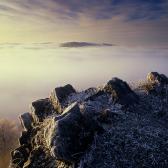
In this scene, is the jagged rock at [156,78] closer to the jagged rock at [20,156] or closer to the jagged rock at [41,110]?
the jagged rock at [41,110]

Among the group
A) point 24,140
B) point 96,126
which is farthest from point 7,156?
point 96,126

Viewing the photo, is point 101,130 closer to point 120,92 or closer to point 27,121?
point 120,92

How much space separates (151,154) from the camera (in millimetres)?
23500

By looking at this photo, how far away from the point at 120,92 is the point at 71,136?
27.2 feet

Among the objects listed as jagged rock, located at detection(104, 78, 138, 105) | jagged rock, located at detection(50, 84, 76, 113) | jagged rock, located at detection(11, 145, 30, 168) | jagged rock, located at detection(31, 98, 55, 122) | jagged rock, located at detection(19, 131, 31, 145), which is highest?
jagged rock, located at detection(104, 78, 138, 105)

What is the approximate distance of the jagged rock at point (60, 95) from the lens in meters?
32.1

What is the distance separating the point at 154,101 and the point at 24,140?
1233cm

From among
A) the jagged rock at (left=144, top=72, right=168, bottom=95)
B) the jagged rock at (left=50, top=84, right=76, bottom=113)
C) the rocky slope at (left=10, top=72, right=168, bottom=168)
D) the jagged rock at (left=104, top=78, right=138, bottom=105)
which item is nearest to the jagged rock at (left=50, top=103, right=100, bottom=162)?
the rocky slope at (left=10, top=72, right=168, bottom=168)

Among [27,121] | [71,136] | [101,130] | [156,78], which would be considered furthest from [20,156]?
[156,78]

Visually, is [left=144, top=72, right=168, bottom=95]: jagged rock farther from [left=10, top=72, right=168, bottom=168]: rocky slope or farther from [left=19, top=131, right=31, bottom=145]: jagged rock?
[left=19, top=131, right=31, bottom=145]: jagged rock

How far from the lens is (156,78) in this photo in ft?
115

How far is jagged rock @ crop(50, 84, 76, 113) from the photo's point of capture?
32.1m

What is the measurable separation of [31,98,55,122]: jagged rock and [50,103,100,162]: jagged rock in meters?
8.02

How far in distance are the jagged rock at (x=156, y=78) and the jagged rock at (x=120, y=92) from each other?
4.24 m
